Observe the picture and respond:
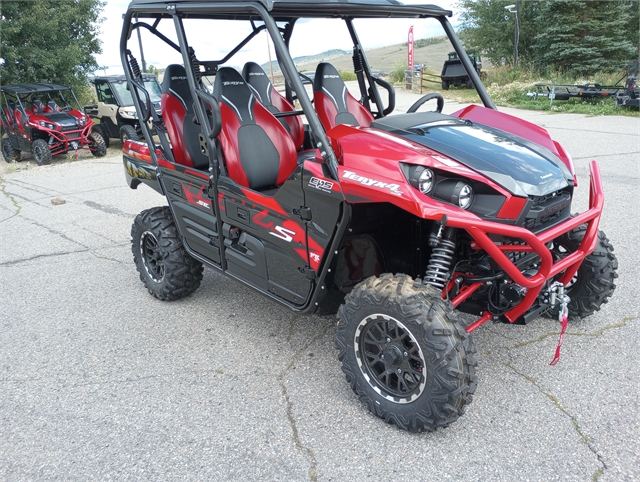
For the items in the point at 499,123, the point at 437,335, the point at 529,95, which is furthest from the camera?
the point at 529,95

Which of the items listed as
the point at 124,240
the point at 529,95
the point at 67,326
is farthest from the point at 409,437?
the point at 529,95

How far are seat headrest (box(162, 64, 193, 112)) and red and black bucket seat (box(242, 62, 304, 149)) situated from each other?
43 centimetres

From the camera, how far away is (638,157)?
8.10 meters

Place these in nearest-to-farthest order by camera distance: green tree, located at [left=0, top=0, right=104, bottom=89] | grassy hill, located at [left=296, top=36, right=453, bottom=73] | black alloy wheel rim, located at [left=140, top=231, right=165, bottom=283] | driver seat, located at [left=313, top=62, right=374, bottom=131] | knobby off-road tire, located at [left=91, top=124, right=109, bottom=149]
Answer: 1. driver seat, located at [left=313, top=62, right=374, bottom=131]
2. black alloy wheel rim, located at [left=140, top=231, right=165, bottom=283]
3. knobby off-road tire, located at [left=91, top=124, right=109, bottom=149]
4. green tree, located at [left=0, top=0, right=104, bottom=89]
5. grassy hill, located at [left=296, top=36, right=453, bottom=73]

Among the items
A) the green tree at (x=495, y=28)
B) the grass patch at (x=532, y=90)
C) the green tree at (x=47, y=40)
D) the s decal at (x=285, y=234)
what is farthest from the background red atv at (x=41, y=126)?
the green tree at (x=495, y=28)

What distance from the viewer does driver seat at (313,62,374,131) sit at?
12.8ft

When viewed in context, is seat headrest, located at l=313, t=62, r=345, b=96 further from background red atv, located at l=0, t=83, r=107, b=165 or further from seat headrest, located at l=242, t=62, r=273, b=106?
background red atv, located at l=0, t=83, r=107, b=165

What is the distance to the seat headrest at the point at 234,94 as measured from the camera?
345 cm

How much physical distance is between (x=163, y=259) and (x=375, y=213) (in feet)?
6.04

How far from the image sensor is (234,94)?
3484 mm

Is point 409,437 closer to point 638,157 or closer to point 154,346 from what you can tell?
point 154,346

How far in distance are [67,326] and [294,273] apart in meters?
1.89

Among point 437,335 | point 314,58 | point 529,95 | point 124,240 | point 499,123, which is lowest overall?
point 529,95

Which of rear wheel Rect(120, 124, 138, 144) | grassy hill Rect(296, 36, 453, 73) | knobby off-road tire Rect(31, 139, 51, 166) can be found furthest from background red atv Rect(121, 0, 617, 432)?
grassy hill Rect(296, 36, 453, 73)
